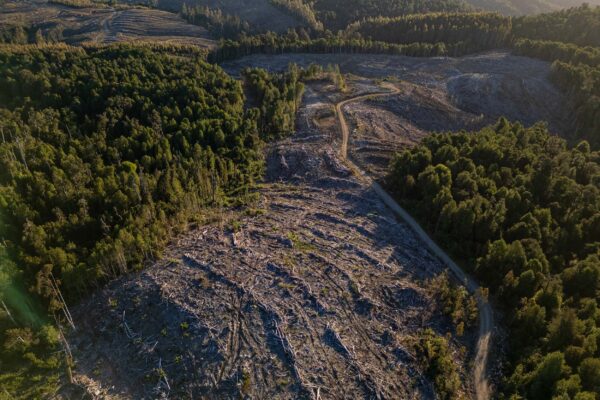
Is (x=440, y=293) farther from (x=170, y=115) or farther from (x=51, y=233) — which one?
(x=170, y=115)

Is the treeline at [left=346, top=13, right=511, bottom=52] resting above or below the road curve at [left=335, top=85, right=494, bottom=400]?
above

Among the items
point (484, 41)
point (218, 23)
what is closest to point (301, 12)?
point (218, 23)

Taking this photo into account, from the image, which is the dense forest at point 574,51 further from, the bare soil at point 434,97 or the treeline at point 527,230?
the treeline at point 527,230

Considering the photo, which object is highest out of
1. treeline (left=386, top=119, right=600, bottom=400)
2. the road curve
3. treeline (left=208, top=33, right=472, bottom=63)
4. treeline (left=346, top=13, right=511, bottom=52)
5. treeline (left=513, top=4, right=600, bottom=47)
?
treeline (left=513, top=4, right=600, bottom=47)

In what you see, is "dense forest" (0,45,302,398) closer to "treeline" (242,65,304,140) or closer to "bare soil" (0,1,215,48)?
"treeline" (242,65,304,140)

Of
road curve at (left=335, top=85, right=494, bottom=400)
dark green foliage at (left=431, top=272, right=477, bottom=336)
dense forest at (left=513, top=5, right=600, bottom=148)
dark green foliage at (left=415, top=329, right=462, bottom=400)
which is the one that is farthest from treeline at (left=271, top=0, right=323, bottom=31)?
dark green foliage at (left=415, top=329, right=462, bottom=400)

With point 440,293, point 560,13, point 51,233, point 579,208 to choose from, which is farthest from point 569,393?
point 560,13

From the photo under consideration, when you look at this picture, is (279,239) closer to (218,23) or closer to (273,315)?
(273,315)
